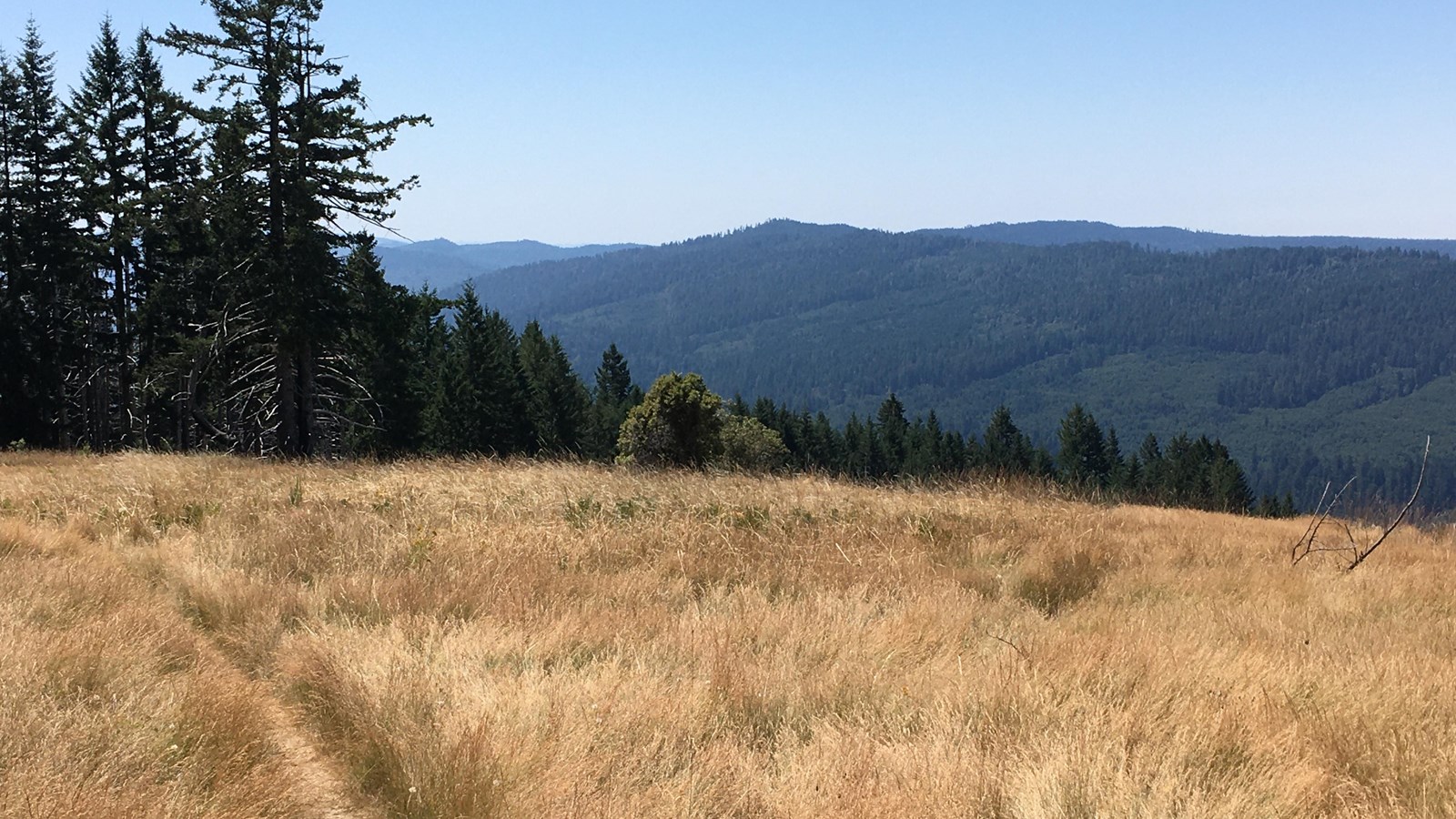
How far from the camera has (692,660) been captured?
4.90 metres

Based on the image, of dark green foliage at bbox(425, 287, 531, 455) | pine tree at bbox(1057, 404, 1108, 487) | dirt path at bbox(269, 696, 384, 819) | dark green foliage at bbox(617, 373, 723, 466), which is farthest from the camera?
pine tree at bbox(1057, 404, 1108, 487)

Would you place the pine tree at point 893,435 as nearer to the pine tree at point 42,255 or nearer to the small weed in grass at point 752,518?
the pine tree at point 42,255

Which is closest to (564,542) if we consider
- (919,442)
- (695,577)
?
(695,577)

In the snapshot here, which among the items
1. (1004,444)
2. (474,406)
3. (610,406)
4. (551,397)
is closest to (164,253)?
(474,406)

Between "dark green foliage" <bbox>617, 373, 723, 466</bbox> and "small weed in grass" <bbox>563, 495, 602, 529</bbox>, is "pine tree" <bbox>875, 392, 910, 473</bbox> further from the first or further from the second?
"small weed in grass" <bbox>563, 495, 602, 529</bbox>

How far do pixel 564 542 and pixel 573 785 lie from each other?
4627mm

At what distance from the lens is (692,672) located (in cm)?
471

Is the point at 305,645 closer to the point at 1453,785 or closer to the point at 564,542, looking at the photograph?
the point at 564,542

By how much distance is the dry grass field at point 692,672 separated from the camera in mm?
3338

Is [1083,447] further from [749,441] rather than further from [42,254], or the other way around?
[42,254]

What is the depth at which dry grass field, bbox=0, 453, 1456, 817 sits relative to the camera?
3338 mm

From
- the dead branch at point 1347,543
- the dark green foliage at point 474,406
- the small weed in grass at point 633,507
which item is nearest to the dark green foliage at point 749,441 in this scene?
the dark green foliage at point 474,406

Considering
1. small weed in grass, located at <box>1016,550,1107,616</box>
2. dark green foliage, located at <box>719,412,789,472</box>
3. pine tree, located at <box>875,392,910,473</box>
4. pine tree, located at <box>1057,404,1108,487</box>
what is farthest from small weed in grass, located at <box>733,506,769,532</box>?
pine tree, located at <box>1057,404,1108,487</box>

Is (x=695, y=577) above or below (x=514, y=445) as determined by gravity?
above
